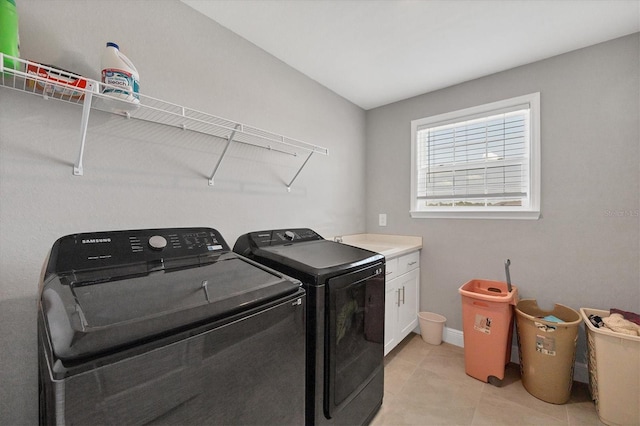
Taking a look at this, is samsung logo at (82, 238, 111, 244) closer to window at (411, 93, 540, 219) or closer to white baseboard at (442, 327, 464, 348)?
window at (411, 93, 540, 219)

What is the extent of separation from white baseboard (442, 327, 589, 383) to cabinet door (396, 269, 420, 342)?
0.29m

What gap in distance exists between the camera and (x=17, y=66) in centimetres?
89

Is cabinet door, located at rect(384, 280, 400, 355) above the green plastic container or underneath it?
underneath

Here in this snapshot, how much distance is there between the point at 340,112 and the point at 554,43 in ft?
5.59

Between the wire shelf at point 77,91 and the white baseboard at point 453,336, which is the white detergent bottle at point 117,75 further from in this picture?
the white baseboard at point 453,336

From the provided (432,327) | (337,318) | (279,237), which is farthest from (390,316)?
(279,237)

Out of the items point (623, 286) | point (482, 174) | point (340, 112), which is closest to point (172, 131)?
point (340, 112)

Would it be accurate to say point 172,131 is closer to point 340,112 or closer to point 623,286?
point 340,112

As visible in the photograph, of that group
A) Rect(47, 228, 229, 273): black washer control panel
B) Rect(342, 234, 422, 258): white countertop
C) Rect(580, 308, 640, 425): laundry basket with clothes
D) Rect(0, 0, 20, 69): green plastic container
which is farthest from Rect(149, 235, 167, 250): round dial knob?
Rect(580, 308, 640, 425): laundry basket with clothes

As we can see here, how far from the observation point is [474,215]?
2.42 metres

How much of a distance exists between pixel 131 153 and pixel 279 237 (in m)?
0.93

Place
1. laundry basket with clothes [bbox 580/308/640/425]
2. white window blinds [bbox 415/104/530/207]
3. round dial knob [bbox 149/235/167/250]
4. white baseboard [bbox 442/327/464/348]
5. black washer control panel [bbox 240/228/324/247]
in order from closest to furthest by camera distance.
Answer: round dial knob [bbox 149/235/167/250] → laundry basket with clothes [bbox 580/308/640/425] → black washer control panel [bbox 240/228/324/247] → white window blinds [bbox 415/104/530/207] → white baseboard [bbox 442/327/464/348]

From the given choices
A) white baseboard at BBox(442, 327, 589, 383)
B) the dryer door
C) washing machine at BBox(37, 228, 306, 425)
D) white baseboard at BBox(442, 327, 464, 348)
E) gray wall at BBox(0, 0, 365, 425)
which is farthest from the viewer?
white baseboard at BBox(442, 327, 464, 348)

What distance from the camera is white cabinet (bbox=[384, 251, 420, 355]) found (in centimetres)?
214
